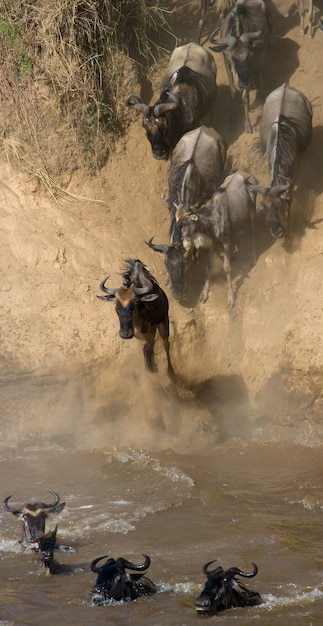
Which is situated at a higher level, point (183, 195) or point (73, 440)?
point (183, 195)

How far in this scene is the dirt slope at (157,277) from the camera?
1201 centimetres

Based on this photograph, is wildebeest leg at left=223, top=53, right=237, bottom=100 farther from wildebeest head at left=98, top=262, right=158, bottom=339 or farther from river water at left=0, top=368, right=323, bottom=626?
river water at left=0, top=368, right=323, bottom=626

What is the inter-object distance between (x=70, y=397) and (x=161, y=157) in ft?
13.1

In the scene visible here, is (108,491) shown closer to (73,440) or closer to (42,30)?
(73,440)

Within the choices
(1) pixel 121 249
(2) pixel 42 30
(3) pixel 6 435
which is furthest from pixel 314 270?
(2) pixel 42 30

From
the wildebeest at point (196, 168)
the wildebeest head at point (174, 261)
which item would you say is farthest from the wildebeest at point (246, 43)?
the wildebeest head at point (174, 261)

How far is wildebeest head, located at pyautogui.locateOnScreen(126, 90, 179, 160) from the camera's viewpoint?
14.0 meters

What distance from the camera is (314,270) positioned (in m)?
12.2

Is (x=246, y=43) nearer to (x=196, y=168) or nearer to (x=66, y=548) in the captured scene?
(x=196, y=168)

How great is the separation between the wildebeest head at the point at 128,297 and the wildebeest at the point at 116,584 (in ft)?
13.1

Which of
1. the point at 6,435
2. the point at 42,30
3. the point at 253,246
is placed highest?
the point at 42,30

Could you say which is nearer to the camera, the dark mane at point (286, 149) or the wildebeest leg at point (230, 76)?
the dark mane at point (286, 149)

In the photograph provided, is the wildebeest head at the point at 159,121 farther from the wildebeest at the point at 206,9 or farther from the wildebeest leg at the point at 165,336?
the wildebeest leg at the point at 165,336

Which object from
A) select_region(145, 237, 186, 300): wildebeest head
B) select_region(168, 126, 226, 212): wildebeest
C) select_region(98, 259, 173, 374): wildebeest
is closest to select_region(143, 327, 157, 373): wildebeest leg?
select_region(98, 259, 173, 374): wildebeest
